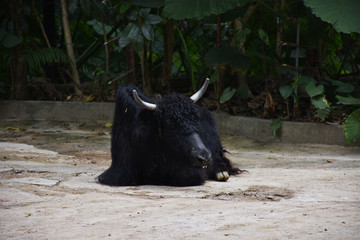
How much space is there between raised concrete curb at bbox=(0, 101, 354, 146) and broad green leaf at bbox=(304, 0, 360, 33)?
5.03ft

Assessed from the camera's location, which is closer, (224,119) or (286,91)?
(286,91)

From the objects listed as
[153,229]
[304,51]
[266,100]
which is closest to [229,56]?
[266,100]

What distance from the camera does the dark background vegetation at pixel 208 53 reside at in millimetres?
8250

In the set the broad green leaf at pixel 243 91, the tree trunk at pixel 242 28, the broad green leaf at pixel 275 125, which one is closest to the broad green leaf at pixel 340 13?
the broad green leaf at pixel 275 125

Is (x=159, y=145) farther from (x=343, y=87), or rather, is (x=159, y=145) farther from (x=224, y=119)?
(x=343, y=87)

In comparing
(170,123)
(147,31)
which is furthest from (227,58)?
(170,123)

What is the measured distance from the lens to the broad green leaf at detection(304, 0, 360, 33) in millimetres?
6938

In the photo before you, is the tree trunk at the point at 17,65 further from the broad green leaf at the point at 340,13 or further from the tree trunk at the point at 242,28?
the broad green leaf at the point at 340,13

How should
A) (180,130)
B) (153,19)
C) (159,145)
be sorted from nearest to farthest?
(180,130) < (159,145) < (153,19)

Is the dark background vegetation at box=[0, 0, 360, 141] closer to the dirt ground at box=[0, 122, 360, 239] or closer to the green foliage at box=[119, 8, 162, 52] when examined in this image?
the green foliage at box=[119, 8, 162, 52]

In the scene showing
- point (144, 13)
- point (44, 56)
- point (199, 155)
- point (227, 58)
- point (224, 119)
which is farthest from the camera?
point (44, 56)

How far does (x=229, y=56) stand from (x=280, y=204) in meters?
4.77

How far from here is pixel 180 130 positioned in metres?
5.16

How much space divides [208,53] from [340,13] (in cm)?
220
